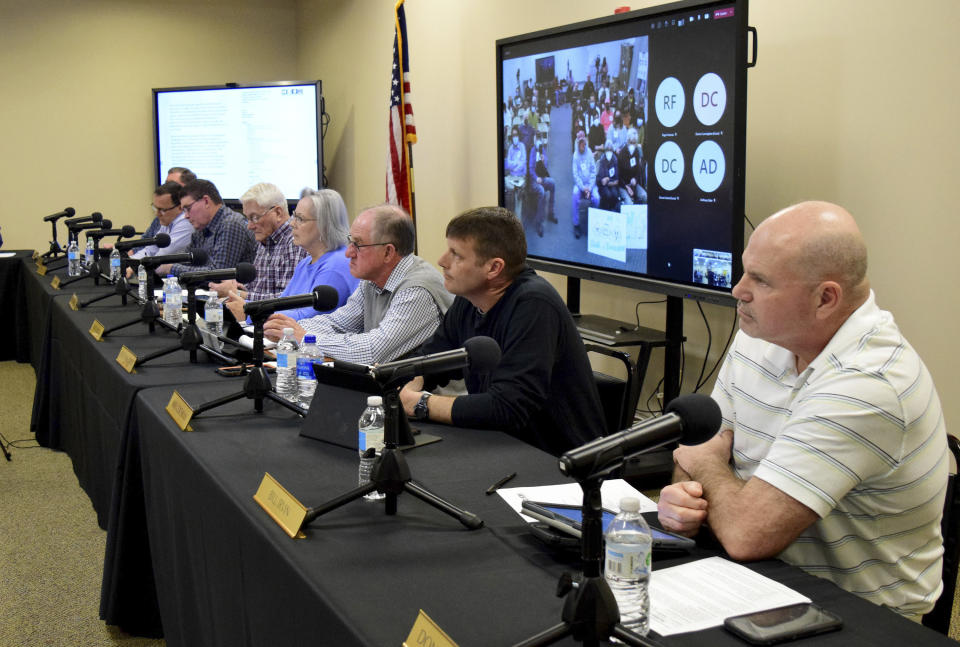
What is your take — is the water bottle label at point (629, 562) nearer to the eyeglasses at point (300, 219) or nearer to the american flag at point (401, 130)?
the eyeglasses at point (300, 219)

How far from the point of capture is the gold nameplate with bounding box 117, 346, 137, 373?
2.66 metres

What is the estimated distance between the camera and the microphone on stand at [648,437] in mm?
910

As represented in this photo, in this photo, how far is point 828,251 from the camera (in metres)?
1.45

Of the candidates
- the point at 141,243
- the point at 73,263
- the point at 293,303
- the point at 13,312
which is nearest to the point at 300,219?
the point at 141,243

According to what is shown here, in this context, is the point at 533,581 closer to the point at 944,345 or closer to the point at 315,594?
the point at 315,594

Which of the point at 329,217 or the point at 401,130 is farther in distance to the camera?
the point at 401,130

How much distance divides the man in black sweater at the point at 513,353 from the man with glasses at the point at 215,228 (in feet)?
10.3

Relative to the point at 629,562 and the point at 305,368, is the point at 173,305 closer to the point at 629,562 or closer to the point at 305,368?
the point at 305,368

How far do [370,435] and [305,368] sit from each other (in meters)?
0.76

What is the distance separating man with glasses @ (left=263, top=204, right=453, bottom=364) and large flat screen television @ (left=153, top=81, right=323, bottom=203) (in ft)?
13.2

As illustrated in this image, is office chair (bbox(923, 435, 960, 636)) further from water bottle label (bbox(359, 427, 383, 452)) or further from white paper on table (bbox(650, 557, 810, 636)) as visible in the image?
water bottle label (bbox(359, 427, 383, 452))

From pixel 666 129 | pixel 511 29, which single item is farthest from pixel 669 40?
pixel 511 29

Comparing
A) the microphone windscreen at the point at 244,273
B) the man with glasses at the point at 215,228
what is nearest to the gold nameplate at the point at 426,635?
the microphone windscreen at the point at 244,273

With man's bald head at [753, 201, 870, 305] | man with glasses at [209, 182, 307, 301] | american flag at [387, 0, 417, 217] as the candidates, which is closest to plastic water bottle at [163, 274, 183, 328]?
man with glasses at [209, 182, 307, 301]
